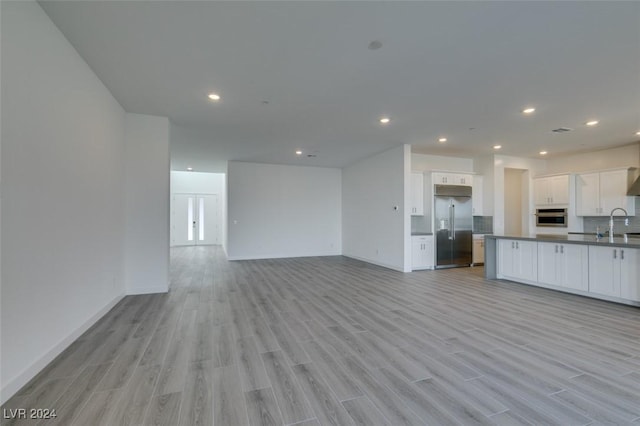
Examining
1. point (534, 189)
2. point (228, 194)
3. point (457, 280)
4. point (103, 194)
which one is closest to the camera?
point (103, 194)

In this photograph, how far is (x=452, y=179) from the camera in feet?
22.9

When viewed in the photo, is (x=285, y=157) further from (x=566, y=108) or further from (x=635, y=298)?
(x=635, y=298)

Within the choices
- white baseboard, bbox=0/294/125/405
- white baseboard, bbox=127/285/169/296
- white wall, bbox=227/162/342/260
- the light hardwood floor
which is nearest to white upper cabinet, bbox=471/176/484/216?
the light hardwood floor

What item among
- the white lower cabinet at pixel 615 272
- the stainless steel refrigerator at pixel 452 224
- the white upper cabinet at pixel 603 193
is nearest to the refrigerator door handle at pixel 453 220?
the stainless steel refrigerator at pixel 452 224

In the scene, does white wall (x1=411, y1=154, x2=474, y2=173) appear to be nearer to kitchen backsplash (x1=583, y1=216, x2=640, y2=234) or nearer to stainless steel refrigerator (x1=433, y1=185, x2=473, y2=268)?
stainless steel refrigerator (x1=433, y1=185, x2=473, y2=268)

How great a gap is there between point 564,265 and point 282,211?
6815 mm

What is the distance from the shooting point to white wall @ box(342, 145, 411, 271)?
20.6 feet

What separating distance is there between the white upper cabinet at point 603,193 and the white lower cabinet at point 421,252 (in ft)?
12.4

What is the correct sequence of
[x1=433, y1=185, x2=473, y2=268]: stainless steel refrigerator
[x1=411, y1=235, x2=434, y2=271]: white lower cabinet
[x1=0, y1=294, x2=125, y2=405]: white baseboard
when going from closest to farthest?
[x1=0, y1=294, x2=125, y2=405]: white baseboard
[x1=411, y1=235, x2=434, y2=271]: white lower cabinet
[x1=433, y1=185, x2=473, y2=268]: stainless steel refrigerator

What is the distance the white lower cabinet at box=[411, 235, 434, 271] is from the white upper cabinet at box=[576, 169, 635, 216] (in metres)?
3.77

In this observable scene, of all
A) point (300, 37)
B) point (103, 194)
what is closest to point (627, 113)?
point (300, 37)

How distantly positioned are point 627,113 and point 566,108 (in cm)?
114

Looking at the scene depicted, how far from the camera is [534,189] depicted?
7.69 meters

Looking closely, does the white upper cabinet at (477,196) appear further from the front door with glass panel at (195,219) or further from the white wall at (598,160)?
→ the front door with glass panel at (195,219)
